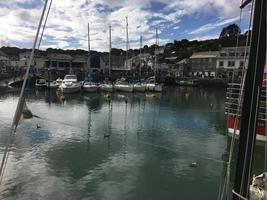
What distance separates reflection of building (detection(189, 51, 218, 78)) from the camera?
378 ft

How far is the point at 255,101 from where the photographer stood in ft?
21.0

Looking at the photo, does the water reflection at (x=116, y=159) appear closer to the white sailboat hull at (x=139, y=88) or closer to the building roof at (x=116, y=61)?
the white sailboat hull at (x=139, y=88)

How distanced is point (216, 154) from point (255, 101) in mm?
17187

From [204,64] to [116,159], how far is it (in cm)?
10309

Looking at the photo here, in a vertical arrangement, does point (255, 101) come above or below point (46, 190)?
above

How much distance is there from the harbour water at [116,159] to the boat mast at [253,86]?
9.16m

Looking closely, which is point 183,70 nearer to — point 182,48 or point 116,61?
point 116,61

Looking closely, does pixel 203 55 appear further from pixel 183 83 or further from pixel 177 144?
pixel 177 144

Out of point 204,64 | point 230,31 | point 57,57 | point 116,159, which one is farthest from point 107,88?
point 230,31

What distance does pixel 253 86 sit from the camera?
6348 mm

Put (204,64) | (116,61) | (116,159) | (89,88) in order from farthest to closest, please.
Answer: (116,61), (204,64), (89,88), (116,159)

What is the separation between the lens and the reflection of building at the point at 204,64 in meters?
115

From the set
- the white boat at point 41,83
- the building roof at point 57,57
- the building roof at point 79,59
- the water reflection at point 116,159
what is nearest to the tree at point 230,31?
the building roof at point 79,59

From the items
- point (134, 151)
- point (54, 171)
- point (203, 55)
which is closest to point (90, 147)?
point (134, 151)
